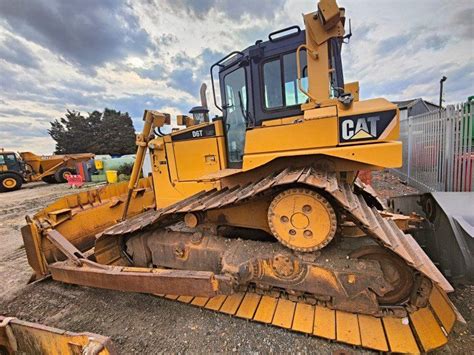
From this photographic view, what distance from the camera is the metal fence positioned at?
192 inches

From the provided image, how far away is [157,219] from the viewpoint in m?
2.68

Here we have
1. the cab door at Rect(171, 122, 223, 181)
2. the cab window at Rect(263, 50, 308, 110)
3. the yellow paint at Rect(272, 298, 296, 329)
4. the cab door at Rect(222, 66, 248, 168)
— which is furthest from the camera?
the cab door at Rect(171, 122, 223, 181)

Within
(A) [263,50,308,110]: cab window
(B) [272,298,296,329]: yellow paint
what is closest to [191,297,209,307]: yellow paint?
(B) [272,298,296,329]: yellow paint

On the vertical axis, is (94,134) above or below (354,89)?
above

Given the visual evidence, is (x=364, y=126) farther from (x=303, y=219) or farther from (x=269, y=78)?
(x=269, y=78)

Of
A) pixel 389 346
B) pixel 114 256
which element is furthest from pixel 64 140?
pixel 389 346

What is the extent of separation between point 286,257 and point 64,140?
49.1m

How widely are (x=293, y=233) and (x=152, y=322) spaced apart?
A: 1699 mm

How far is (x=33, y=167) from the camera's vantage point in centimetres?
1766

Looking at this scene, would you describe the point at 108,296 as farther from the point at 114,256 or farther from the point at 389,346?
the point at 389,346

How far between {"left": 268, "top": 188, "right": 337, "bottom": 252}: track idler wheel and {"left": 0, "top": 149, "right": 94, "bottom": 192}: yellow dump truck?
785 inches

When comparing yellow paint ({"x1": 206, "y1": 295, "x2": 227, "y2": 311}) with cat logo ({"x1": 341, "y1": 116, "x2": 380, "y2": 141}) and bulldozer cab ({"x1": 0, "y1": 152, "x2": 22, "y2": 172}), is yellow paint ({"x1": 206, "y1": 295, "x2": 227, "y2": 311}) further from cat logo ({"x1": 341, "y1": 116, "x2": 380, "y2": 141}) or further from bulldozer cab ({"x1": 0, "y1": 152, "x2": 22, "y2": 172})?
bulldozer cab ({"x1": 0, "y1": 152, "x2": 22, "y2": 172})

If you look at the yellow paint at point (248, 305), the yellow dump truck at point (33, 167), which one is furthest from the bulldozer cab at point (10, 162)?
the yellow paint at point (248, 305)

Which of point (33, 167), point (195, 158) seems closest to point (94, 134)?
point (33, 167)
